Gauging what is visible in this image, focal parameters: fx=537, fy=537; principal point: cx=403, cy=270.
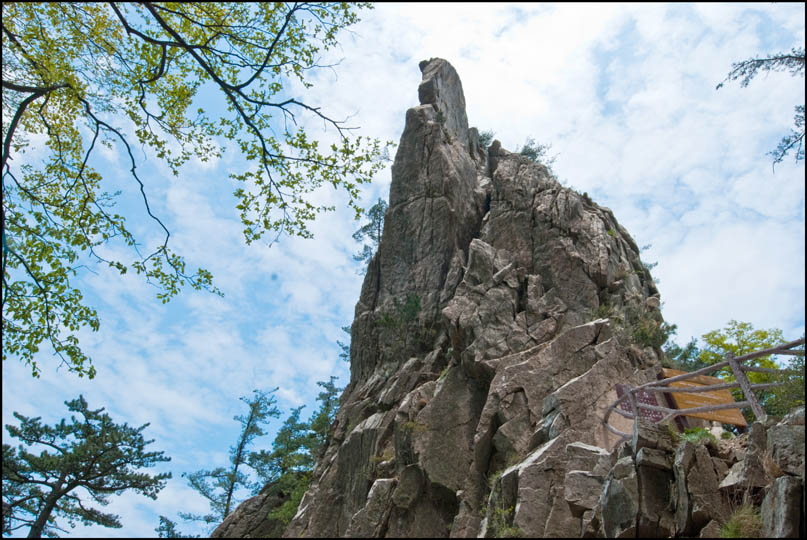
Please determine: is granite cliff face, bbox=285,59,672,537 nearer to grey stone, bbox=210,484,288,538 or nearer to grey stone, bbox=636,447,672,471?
grey stone, bbox=636,447,672,471

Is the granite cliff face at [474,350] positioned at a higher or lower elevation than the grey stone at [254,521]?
higher

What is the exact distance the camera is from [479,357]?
69.3ft

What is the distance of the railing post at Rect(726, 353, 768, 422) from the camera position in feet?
25.9

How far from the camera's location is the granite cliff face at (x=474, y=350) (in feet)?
50.7

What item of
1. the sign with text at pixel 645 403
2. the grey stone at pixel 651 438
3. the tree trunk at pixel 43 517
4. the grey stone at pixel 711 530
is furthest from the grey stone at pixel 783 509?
the tree trunk at pixel 43 517

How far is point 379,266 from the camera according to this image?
3484 centimetres

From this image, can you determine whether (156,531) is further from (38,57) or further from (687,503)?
(687,503)

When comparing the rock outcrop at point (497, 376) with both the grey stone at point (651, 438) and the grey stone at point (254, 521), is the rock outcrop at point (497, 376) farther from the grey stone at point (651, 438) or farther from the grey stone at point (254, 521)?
the grey stone at point (254, 521)

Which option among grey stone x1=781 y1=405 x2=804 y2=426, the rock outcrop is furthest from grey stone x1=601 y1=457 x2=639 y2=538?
grey stone x1=781 y1=405 x2=804 y2=426

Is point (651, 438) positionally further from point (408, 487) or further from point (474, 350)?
point (474, 350)

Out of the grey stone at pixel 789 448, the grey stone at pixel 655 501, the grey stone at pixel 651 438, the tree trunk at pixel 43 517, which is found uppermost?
the grey stone at pixel 651 438

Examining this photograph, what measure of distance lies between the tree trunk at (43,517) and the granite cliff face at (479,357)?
313 inches

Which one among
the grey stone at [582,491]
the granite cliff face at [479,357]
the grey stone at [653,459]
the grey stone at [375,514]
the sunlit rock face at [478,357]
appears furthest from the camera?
the grey stone at [375,514]

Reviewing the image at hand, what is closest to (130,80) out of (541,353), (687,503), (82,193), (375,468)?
(82,193)
